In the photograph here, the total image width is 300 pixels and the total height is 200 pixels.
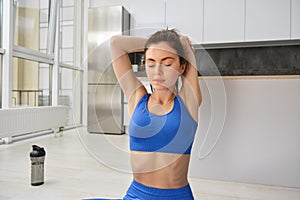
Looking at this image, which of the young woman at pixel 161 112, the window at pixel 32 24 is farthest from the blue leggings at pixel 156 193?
the window at pixel 32 24

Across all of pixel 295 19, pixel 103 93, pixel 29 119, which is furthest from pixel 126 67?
pixel 295 19

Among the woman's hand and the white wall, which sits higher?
the woman's hand

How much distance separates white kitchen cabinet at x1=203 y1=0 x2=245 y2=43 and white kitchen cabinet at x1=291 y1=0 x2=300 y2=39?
65cm

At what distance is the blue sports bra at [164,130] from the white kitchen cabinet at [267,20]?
3451 millimetres

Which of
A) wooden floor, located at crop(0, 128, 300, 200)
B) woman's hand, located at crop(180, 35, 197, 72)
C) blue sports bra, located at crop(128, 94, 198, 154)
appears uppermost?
woman's hand, located at crop(180, 35, 197, 72)

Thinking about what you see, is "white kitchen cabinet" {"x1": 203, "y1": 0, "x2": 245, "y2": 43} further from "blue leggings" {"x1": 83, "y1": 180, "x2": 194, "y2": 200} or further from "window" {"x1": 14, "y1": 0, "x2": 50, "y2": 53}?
"blue leggings" {"x1": 83, "y1": 180, "x2": 194, "y2": 200}

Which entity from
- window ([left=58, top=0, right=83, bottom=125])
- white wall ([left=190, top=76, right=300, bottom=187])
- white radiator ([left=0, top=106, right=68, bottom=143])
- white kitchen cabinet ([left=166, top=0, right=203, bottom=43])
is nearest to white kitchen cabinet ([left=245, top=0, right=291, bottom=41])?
white kitchen cabinet ([left=166, top=0, right=203, bottom=43])

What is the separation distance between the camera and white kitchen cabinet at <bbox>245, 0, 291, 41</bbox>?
142 inches

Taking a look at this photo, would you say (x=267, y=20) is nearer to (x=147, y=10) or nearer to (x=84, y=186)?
(x=147, y=10)

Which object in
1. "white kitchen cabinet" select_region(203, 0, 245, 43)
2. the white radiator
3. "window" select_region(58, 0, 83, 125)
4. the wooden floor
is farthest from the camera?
"window" select_region(58, 0, 83, 125)

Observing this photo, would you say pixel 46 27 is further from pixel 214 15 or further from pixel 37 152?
pixel 37 152

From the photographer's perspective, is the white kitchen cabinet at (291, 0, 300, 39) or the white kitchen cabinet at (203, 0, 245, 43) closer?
the white kitchen cabinet at (291, 0, 300, 39)

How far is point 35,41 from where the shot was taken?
12.4 ft

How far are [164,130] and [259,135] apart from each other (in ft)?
4.29
